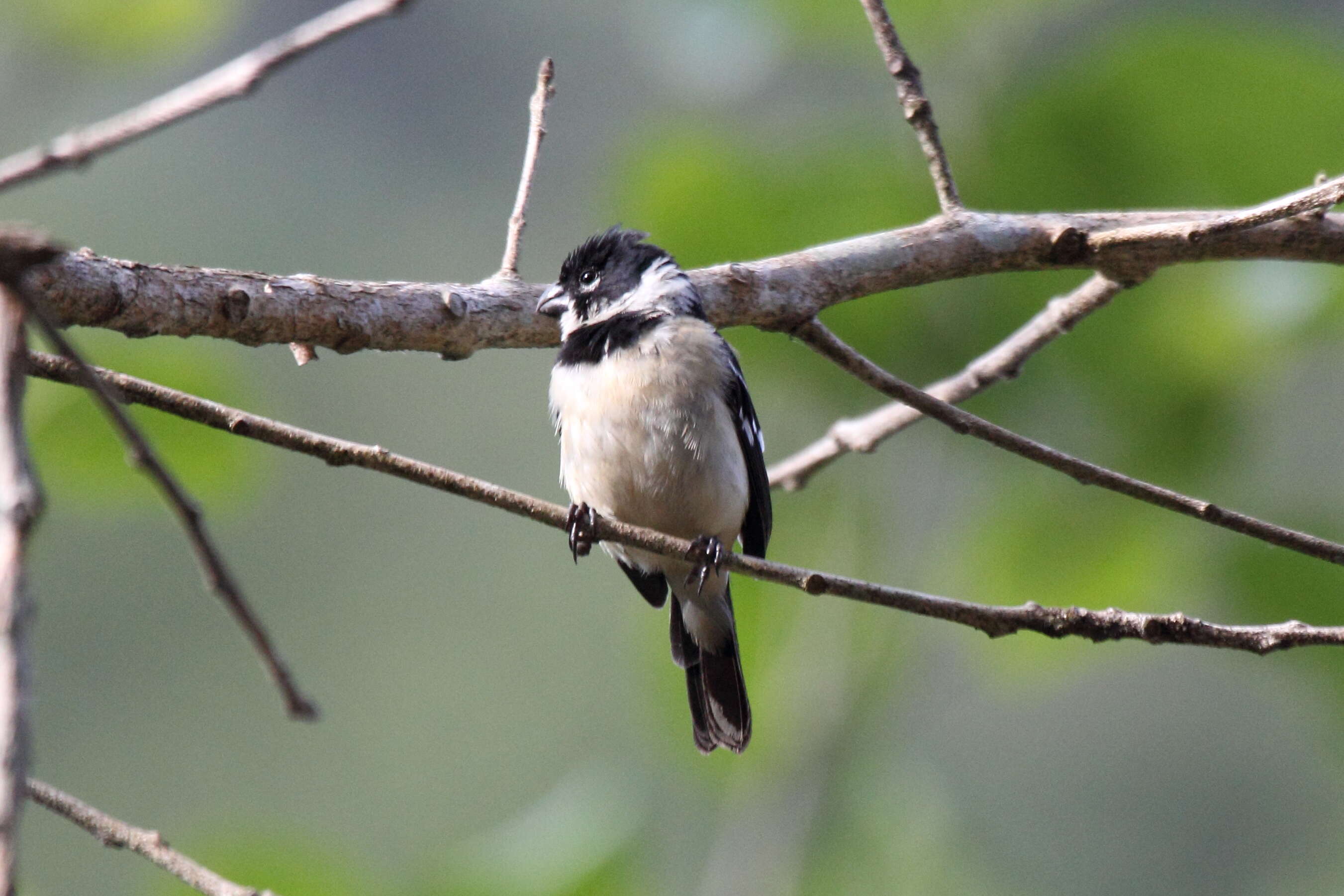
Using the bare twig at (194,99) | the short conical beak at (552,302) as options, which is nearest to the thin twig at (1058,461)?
the short conical beak at (552,302)

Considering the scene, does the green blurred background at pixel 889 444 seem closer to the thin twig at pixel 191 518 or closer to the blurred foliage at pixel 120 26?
the blurred foliage at pixel 120 26

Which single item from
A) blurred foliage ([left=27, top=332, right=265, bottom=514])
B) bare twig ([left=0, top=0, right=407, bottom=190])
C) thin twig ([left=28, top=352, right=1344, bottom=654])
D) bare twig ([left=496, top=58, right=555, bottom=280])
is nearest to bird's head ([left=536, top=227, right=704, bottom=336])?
bare twig ([left=496, top=58, right=555, bottom=280])

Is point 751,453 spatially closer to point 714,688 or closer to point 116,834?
point 714,688

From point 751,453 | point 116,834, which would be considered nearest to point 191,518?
point 116,834

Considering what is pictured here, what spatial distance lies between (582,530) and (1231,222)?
2.90ft

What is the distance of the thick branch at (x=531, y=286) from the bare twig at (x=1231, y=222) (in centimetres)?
1

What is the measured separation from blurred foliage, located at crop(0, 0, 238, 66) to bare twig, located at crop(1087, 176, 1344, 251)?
1.77 m

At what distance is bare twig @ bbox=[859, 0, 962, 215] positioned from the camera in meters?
1.41

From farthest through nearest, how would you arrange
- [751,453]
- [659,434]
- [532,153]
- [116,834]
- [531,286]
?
[751,453] < [659,434] < [532,153] < [531,286] < [116,834]

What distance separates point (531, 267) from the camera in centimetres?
538

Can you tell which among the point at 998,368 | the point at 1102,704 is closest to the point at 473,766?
the point at 1102,704

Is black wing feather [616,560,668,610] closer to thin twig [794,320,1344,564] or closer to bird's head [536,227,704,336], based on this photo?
bird's head [536,227,704,336]

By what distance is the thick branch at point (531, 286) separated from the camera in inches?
43.5

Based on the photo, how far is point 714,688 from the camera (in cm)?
208
